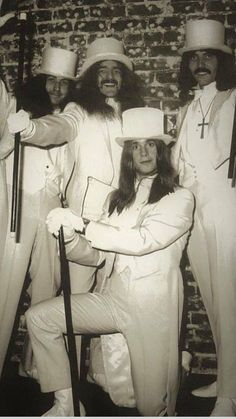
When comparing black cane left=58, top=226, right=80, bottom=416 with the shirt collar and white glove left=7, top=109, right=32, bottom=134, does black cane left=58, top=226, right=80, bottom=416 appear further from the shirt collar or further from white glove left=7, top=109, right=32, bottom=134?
the shirt collar

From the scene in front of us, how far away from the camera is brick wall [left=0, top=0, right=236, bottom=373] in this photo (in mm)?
2396

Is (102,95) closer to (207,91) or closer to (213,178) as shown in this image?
(207,91)

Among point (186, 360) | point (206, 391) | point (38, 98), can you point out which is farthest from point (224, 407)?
point (38, 98)

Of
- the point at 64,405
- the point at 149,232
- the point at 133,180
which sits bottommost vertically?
the point at 64,405

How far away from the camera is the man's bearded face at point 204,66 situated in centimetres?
235

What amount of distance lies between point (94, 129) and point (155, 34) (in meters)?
0.59

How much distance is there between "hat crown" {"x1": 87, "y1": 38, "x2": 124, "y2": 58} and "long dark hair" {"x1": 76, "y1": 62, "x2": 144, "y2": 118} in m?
0.06

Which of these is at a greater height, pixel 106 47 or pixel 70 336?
pixel 106 47

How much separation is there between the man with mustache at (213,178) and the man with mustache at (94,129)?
32 cm

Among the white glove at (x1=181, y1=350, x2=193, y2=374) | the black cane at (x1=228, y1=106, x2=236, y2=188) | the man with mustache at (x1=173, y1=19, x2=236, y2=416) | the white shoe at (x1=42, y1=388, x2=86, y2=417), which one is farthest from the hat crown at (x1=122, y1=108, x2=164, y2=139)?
the white shoe at (x1=42, y1=388, x2=86, y2=417)

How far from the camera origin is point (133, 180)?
237 centimetres

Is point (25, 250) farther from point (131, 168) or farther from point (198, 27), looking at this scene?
point (198, 27)

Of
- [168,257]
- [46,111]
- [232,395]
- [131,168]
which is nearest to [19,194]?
[46,111]

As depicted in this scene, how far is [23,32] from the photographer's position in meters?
2.45
